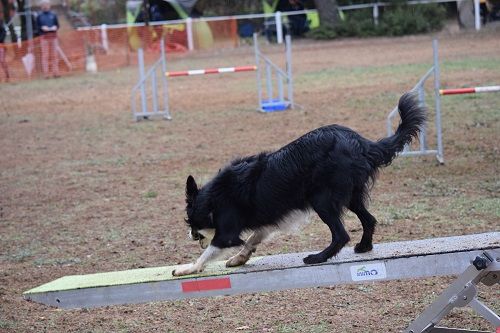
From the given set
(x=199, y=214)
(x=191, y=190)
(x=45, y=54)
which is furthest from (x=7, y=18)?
(x=199, y=214)

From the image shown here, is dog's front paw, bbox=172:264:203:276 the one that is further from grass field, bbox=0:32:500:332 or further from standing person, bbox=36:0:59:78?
standing person, bbox=36:0:59:78

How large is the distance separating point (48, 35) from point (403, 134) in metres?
21.9

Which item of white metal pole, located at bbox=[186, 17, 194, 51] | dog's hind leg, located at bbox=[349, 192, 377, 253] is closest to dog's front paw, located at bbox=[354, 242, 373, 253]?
dog's hind leg, located at bbox=[349, 192, 377, 253]

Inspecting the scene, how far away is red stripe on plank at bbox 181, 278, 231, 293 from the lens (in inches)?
195

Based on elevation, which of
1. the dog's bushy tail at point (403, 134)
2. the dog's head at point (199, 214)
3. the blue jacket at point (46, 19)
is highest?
the blue jacket at point (46, 19)

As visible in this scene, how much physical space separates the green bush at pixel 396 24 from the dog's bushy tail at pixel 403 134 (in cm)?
2487

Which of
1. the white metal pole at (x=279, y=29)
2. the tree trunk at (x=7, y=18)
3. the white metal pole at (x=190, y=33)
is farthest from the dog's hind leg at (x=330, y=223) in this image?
the tree trunk at (x=7, y=18)

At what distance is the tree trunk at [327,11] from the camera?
3150 cm

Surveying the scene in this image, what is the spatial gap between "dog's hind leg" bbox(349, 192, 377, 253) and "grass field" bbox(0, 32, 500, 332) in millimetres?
467

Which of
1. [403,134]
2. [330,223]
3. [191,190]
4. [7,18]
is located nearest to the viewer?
[330,223]

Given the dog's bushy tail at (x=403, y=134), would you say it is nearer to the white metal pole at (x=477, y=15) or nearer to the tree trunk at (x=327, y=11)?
the white metal pole at (x=477, y=15)

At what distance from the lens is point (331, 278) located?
4887 mm

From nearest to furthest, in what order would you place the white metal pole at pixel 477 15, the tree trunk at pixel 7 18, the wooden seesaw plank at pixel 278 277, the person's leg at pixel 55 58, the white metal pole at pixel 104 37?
the wooden seesaw plank at pixel 278 277 < the person's leg at pixel 55 58 < the white metal pole at pixel 477 15 < the white metal pole at pixel 104 37 < the tree trunk at pixel 7 18

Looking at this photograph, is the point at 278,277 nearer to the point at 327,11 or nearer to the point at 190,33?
the point at 190,33
